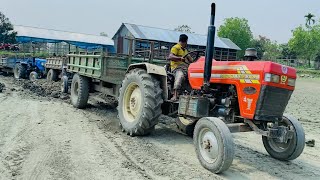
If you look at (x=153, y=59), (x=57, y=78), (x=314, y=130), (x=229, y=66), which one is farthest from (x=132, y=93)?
(x=57, y=78)

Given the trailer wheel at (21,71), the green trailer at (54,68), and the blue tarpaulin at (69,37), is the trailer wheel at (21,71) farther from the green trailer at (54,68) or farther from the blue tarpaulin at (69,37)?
the blue tarpaulin at (69,37)

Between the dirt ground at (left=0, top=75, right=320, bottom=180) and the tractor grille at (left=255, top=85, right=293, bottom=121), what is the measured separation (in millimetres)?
771

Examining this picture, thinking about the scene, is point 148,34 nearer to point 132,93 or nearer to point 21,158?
point 132,93

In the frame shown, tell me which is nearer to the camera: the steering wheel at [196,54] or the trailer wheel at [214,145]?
the trailer wheel at [214,145]

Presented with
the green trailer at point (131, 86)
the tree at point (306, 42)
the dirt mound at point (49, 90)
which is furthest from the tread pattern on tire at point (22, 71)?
the tree at point (306, 42)

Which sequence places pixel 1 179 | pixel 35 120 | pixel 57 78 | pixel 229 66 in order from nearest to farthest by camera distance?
pixel 1 179
pixel 229 66
pixel 35 120
pixel 57 78

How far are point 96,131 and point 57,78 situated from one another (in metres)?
8.78

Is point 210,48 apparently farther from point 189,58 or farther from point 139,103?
point 139,103

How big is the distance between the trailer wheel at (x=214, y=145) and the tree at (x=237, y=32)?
5458 cm

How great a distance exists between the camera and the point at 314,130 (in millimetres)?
8797

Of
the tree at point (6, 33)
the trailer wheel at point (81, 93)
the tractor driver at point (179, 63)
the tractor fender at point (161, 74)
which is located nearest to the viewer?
the tractor driver at point (179, 63)

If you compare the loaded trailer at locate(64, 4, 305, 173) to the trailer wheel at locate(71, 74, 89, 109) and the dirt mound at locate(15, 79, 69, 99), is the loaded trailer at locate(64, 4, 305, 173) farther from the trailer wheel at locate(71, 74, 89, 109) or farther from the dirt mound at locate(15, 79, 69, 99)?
the dirt mound at locate(15, 79, 69, 99)

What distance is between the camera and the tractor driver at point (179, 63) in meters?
6.16

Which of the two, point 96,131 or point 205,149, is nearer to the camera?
point 205,149
